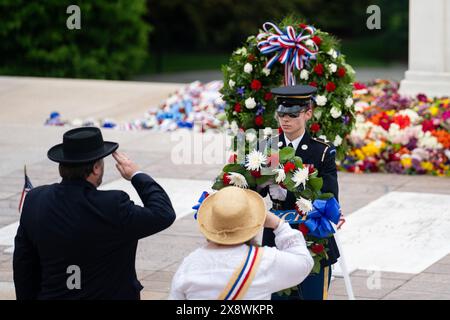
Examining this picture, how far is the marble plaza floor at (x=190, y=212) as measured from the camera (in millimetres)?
7863

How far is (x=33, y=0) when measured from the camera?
69.1 feet

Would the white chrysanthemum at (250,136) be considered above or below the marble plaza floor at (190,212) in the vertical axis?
above

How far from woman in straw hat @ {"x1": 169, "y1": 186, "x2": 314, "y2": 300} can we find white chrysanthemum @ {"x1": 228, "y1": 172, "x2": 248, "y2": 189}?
1.19 m

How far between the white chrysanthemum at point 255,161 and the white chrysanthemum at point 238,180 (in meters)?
0.07

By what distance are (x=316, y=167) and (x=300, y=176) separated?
490mm

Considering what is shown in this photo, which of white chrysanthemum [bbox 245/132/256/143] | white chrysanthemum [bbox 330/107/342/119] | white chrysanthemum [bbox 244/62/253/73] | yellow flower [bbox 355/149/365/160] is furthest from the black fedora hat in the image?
yellow flower [bbox 355/149/365/160]

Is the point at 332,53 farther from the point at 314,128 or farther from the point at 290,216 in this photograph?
the point at 290,216

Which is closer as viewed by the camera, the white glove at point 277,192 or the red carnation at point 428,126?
the white glove at point 277,192

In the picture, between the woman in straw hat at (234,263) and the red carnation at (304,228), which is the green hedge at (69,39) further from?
the woman in straw hat at (234,263)

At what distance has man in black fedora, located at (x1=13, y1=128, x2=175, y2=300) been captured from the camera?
5012mm

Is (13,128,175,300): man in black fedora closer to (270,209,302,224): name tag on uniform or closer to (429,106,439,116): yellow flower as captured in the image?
(270,209,302,224): name tag on uniform

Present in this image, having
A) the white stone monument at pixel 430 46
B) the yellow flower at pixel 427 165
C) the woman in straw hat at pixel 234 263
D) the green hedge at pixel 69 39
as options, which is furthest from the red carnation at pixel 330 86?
the green hedge at pixel 69 39

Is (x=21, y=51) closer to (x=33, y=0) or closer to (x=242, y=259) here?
(x=33, y=0)

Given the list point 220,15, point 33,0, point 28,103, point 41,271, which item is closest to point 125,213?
point 41,271
